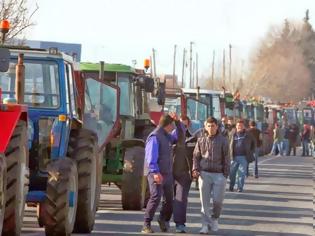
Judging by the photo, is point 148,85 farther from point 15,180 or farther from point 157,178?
point 15,180

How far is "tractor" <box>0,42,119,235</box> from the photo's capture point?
14.0 m

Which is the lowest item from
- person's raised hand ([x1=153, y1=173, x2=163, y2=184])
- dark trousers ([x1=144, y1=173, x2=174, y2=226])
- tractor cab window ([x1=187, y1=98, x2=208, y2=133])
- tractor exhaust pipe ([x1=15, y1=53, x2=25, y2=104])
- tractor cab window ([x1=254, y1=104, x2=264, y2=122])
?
dark trousers ([x1=144, y1=173, x2=174, y2=226])

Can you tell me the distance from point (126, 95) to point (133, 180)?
2659mm

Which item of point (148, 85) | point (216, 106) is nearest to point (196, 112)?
point (216, 106)

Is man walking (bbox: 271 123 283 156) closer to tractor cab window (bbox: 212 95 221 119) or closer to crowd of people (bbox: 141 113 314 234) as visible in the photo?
tractor cab window (bbox: 212 95 221 119)

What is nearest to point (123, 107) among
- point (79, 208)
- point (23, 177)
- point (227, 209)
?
point (227, 209)

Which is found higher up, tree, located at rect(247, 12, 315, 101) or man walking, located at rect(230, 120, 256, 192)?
tree, located at rect(247, 12, 315, 101)

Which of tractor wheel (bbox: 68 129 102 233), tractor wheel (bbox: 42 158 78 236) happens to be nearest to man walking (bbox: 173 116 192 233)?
tractor wheel (bbox: 68 129 102 233)

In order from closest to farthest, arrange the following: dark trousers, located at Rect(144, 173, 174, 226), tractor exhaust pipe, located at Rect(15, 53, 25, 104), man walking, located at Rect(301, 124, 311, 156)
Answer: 1. tractor exhaust pipe, located at Rect(15, 53, 25, 104)
2. dark trousers, located at Rect(144, 173, 174, 226)
3. man walking, located at Rect(301, 124, 311, 156)

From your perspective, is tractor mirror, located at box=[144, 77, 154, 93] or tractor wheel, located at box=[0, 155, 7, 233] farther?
tractor mirror, located at box=[144, 77, 154, 93]

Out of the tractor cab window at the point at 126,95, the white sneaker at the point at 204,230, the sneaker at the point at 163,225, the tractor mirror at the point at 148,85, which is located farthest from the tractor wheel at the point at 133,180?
the white sneaker at the point at 204,230

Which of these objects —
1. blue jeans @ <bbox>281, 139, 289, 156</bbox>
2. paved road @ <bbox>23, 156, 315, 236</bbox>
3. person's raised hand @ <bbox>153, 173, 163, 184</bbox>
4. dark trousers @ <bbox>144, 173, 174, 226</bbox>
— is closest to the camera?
person's raised hand @ <bbox>153, 173, 163, 184</bbox>

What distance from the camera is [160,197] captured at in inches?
656

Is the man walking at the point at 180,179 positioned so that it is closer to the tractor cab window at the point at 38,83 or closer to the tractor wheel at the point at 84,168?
the tractor wheel at the point at 84,168
